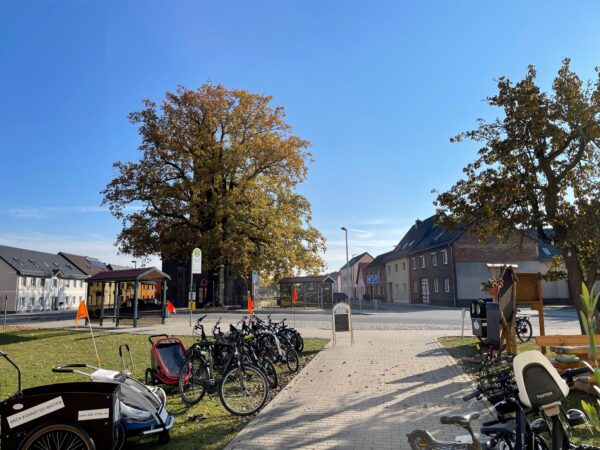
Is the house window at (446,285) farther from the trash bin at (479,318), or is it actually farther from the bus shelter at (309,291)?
the trash bin at (479,318)

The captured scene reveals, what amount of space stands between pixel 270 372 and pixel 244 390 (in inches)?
63.9

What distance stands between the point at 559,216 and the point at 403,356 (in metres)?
5.00

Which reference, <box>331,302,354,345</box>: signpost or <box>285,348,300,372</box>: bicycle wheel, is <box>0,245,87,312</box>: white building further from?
<box>285,348,300,372</box>: bicycle wheel

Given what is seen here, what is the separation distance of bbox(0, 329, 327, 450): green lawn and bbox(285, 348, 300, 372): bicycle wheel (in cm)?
18

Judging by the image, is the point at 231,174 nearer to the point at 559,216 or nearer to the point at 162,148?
the point at 162,148

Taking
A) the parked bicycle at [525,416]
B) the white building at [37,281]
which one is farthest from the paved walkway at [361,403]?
the white building at [37,281]

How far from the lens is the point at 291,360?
411 inches

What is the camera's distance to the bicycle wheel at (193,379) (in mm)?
7113

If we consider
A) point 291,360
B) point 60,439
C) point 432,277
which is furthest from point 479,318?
point 432,277

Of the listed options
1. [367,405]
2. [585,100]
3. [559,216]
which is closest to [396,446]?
[367,405]

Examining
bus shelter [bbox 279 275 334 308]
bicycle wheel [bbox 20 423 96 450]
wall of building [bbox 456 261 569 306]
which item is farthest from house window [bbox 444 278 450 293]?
bicycle wheel [bbox 20 423 96 450]

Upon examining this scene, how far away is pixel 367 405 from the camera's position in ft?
22.0

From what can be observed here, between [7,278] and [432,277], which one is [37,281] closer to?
[7,278]

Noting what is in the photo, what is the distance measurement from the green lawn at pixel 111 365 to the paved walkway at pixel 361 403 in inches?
19.1
